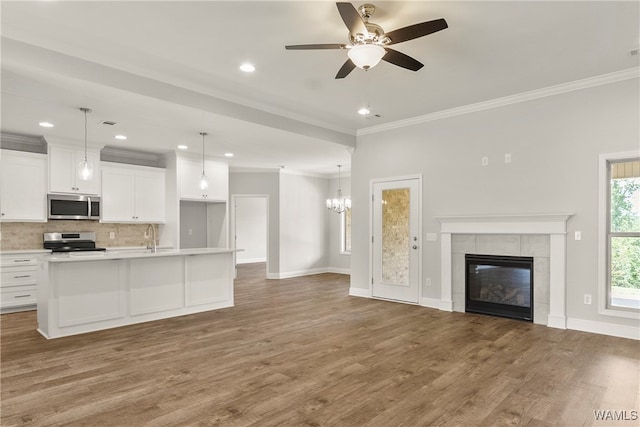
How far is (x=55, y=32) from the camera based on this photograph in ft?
11.0

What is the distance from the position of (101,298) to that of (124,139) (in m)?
3.03

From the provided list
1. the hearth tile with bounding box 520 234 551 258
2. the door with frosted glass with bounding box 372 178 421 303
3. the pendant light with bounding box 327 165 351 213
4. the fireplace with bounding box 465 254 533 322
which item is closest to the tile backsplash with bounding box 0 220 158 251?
the pendant light with bounding box 327 165 351 213

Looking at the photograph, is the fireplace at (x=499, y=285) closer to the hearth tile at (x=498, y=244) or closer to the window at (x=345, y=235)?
the hearth tile at (x=498, y=244)

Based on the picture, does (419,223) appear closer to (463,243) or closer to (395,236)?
(395,236)

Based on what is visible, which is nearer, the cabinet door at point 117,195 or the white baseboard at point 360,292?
the white baseboard at point 360,292

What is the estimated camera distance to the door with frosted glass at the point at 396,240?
6.10 m

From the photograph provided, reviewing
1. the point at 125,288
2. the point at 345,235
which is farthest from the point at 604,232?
the point at 345,235

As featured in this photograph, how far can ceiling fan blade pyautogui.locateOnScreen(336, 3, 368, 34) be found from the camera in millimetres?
2529

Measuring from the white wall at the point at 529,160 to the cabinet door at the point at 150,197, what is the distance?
4374mm

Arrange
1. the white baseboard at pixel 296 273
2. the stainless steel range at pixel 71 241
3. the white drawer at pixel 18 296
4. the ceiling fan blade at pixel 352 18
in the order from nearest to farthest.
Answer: the ceiling fan blade at pixel 352 18
the white drawer at pixel 18 296
the stainless steel range at pixel 71 241
the white baseboard at pixel 296 273

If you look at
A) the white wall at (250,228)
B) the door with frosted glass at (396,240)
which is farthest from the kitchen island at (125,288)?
the white wall at (250,228)

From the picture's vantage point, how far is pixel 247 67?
162 inches

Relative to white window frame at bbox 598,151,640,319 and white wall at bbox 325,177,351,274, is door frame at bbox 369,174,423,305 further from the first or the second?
white wall at bbox 325,177,351,274

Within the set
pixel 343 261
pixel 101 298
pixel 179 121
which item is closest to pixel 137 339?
pixel 101 298
